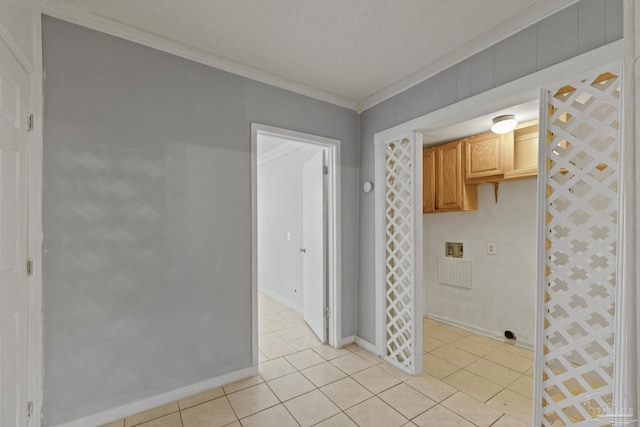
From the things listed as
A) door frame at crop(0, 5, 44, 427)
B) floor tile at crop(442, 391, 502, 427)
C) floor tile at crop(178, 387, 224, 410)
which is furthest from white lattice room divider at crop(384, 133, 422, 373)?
door frame at crop(0, 5, 44, 427)

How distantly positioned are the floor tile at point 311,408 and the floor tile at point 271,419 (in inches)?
1.7

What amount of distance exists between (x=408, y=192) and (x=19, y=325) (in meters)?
2.56

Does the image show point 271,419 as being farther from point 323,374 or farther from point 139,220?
point 139,220

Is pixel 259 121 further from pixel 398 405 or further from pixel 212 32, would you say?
pixel 398 405

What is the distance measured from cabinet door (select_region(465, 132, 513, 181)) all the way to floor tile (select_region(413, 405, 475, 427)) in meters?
2.23

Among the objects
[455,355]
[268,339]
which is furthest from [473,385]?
[268,339]

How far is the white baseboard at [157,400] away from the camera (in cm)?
172

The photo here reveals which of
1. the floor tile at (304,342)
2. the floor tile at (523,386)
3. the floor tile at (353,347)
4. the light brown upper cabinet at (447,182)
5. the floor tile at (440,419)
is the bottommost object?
the floor tile at (523,386)

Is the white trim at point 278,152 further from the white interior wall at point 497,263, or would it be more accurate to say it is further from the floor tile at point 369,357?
the floor tile at point 369,357

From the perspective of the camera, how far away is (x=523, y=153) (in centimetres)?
282

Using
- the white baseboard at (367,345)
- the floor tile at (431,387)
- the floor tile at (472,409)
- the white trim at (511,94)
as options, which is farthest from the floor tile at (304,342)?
the white trim at (511,94)

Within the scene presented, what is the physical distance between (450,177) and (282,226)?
254 centimetres

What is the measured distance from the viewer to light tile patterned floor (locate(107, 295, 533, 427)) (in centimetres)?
182

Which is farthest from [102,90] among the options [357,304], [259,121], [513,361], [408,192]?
[513,361]
